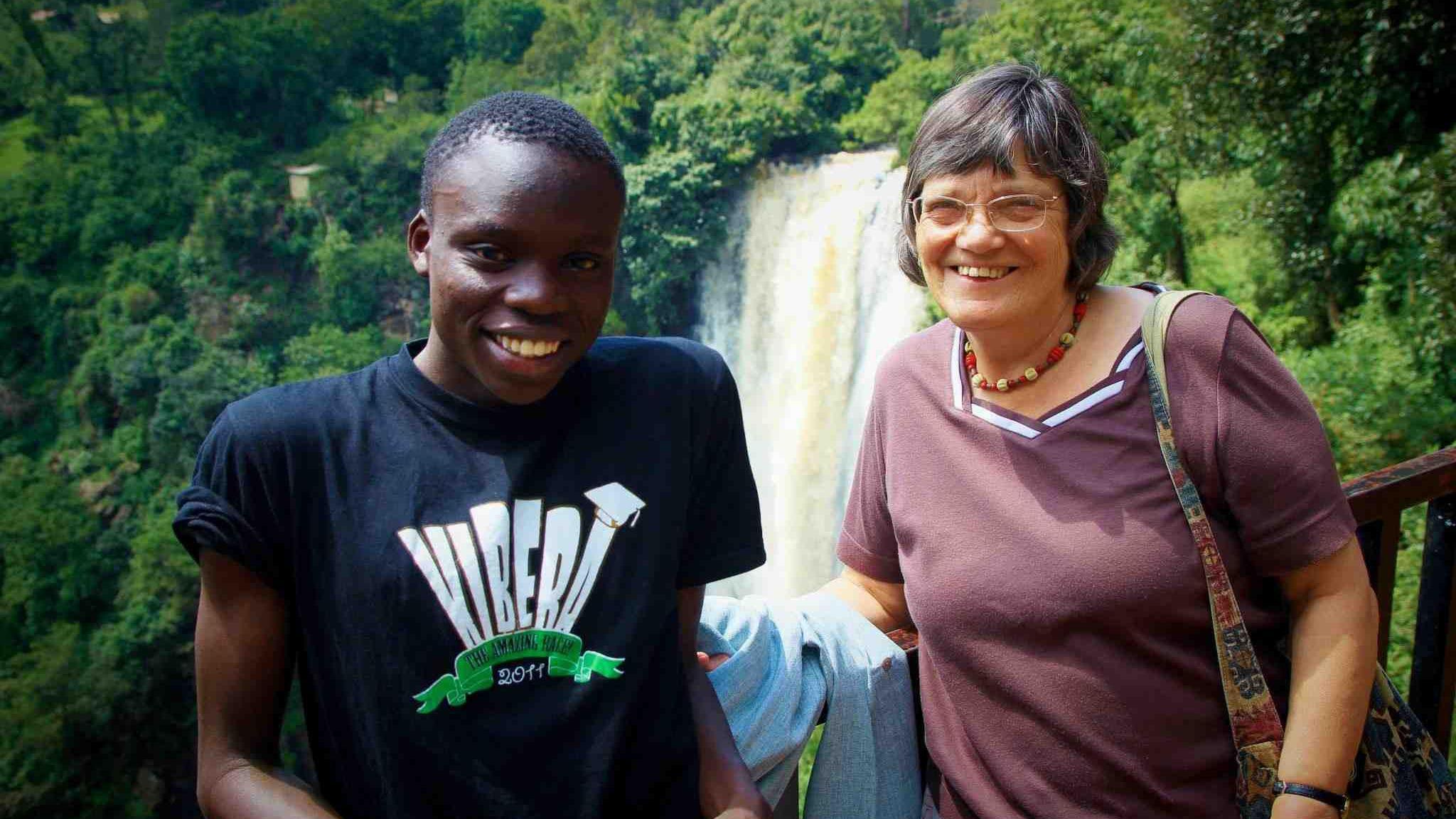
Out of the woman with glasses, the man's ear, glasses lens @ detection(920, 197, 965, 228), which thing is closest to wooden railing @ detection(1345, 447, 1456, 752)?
the woman with glasses

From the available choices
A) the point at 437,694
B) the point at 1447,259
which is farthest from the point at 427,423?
the point at 1447,259

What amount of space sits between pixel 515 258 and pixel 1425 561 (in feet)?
6.59

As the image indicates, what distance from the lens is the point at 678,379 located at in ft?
4.59

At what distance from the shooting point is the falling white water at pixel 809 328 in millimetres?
17516

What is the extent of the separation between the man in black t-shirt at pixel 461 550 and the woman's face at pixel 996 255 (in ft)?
1.98

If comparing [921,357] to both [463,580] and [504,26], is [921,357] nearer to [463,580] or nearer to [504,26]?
[463,580]

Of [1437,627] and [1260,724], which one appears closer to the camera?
[1260,724]

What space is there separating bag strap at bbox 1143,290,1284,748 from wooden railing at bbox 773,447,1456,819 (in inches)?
19.7

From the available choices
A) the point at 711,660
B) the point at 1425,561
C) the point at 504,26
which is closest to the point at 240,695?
the point at 711,660

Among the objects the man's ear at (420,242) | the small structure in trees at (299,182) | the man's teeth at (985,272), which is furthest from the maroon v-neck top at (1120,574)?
the small structure in trees at (299,182)

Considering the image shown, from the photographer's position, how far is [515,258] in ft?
3.96

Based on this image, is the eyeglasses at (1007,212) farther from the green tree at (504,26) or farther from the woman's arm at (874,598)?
the green tree at (504,26)

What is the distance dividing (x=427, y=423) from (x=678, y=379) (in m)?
0.34

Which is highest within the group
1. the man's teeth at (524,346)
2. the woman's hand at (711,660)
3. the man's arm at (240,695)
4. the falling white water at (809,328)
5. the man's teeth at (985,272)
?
the man's teeth at (985,272)
